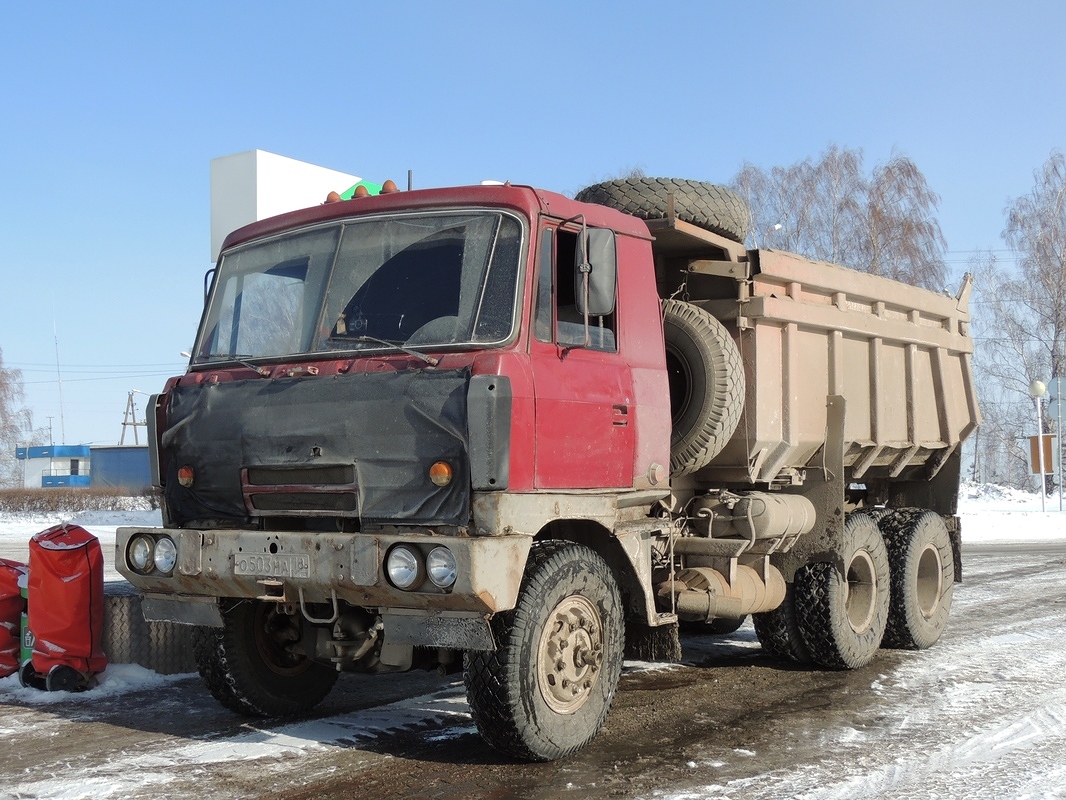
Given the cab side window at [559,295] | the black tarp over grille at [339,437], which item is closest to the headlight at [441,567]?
the black tarp over grille at [339,437]

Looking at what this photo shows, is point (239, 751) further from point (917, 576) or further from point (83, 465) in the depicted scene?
point (83, 465)

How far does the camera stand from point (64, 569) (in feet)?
23.3

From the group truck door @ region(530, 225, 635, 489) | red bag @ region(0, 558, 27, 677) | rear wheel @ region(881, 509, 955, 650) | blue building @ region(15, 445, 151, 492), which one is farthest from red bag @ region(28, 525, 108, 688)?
blue building @ region(15, 445, 151, 492)

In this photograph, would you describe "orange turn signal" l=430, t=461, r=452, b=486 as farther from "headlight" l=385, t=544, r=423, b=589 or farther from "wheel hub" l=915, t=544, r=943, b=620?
"wheel hub" l=915, t=544, r=943, b=620

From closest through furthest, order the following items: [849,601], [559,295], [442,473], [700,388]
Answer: [442,473], [559,295], [700,388], [849,601]

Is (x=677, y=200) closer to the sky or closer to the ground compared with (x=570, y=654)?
closer to the sky

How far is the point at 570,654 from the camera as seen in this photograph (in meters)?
5.49

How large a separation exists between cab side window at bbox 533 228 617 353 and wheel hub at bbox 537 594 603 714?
1.28m

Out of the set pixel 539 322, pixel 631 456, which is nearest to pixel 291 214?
pixel 539 322

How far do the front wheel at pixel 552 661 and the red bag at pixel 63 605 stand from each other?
3176mm

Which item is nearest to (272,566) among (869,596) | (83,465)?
(869,596)

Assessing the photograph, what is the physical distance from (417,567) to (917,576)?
5.67 m

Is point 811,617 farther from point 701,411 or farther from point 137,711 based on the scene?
point 137,711

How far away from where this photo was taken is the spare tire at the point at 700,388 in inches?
275
